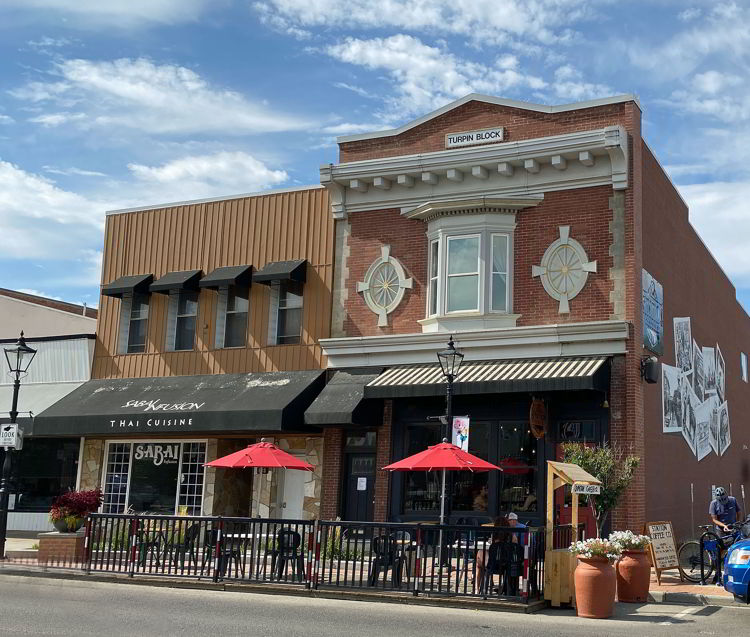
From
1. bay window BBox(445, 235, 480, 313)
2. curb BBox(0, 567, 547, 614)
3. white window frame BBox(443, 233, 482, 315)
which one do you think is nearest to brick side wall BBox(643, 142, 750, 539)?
white window frame BBox(443, 233, 482, 315)

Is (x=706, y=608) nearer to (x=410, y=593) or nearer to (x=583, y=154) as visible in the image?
(x=410, y=593)

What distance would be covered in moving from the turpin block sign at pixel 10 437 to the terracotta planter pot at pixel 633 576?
43.4 feet

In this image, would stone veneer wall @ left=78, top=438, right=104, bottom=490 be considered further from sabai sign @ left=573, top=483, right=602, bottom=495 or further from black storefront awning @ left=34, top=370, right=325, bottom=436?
sabai sign @ left=573, top=483, right=602, bottom=495

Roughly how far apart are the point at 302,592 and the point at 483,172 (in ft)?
36.1

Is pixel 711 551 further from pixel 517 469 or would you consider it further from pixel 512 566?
pixel 512 566

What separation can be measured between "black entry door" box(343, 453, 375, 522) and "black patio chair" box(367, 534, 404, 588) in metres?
7.14

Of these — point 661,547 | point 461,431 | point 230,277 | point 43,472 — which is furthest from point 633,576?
point 43,472

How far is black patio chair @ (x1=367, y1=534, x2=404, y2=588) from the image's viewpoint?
15.2 meters

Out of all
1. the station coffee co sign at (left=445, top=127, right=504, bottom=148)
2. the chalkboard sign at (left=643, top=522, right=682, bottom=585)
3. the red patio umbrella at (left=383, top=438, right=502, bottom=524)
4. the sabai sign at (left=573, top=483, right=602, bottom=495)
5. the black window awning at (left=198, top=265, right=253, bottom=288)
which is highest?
the station coffee co sign at (left=445, top=127, right=504, bottom=148)

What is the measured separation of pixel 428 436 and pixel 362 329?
3.17 metres

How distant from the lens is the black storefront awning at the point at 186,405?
22.8 metres

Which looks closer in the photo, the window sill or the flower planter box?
the flower planter box

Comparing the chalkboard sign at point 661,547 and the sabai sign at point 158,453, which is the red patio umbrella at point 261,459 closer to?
the sabai sign at point 158,453

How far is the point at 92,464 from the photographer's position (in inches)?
1048
